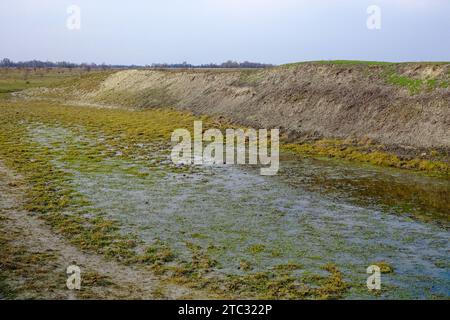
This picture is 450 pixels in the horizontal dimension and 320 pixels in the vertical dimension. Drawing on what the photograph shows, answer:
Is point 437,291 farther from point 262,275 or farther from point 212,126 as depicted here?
point 212,126

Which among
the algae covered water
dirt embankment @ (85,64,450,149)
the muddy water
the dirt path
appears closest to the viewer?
the dirt path

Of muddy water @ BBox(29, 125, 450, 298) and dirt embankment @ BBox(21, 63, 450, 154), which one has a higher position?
dirt embankment @ BBox(21, 63, 450, 154)

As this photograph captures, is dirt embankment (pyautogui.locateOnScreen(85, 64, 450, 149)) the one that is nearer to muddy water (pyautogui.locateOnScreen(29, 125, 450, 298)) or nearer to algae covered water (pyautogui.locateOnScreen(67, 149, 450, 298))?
muddy water (pyautogui.locateOnScreen(29, 125, 450, 298))

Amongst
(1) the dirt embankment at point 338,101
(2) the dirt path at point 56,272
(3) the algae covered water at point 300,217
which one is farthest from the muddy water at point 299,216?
(1) the dirt embankment at point 338,101

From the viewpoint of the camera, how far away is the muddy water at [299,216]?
1394 centimetres

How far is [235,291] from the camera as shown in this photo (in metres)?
12.1

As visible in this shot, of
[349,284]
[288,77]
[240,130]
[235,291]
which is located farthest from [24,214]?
[288,77]

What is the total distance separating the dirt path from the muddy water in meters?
2.07

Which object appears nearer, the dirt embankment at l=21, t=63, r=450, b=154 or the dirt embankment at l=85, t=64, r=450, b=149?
the dirt embankment at l=21, t=63, r=450, b=154

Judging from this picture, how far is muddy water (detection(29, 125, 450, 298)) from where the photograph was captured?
13.9 meters

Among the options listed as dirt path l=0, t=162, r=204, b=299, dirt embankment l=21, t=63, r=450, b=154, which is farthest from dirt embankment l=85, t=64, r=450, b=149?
dirt path l=0, t=162, r=204, b=299

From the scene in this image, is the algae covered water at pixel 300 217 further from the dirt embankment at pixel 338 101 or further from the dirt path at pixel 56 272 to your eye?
the dirt embankment at pixel 338 101

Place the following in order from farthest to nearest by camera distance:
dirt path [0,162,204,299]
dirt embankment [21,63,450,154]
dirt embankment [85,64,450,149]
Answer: dirt embankment [85,64,450,149] → dirt embankment [21,63,450,154] → dirt path [0,162,204,299]

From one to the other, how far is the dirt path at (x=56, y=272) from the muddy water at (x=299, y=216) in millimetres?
2066
